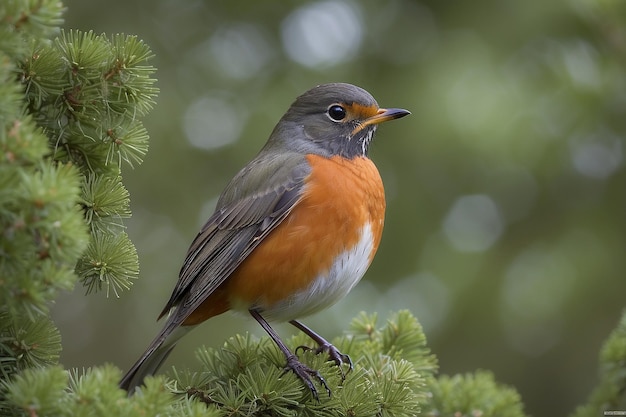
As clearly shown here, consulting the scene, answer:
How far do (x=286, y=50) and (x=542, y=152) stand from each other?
7.93ft

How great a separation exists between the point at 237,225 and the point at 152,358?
911 millimetres

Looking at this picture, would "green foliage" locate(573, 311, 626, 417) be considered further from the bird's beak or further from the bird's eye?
the bird's eye

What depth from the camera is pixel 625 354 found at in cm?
400

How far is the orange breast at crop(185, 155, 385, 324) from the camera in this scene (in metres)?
4.37

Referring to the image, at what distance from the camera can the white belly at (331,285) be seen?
14.4 ft

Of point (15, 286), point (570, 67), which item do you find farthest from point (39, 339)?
point (570, 67)

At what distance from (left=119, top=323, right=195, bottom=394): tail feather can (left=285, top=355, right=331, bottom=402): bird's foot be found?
2.12 feet

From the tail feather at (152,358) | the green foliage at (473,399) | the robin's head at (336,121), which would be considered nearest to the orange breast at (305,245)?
the tail feather at (152,358)

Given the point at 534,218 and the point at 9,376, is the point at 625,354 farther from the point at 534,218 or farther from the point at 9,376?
the point at 534,218

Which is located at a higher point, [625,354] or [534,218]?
[534,218]

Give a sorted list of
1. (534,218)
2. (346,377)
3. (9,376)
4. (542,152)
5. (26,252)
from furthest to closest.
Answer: (534,218) < (542,152) < (346,377) < (9,376) < (26,252)

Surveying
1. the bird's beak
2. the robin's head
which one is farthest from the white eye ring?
the bird's beak

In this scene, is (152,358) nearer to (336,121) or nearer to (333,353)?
(333,353)

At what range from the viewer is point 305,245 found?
172 inches
